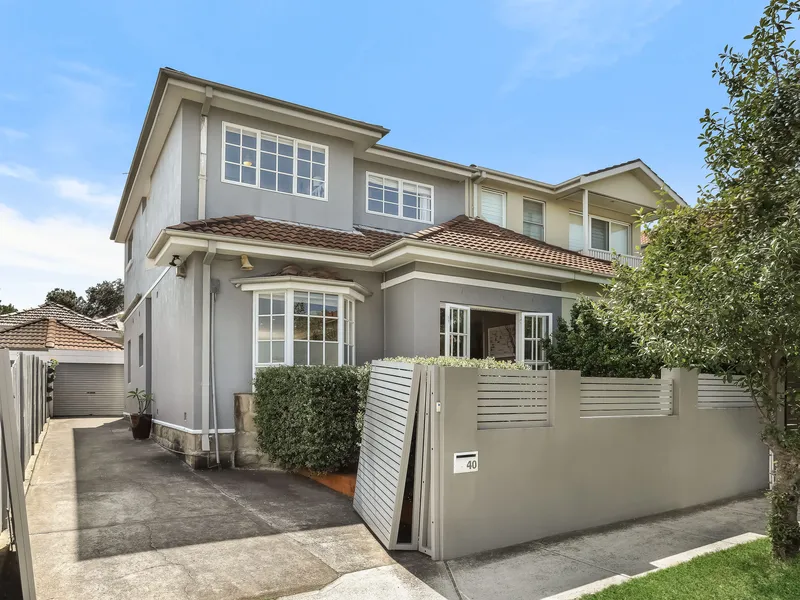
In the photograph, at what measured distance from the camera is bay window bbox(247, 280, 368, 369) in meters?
10.1

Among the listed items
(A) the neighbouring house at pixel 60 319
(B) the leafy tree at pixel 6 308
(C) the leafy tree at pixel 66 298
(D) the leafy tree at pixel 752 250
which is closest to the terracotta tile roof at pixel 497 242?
(D) the leafy tree at pixel 752 250

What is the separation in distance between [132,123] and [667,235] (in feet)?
43.4

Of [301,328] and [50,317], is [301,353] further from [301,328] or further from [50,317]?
[50,317]

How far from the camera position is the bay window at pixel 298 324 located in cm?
1005

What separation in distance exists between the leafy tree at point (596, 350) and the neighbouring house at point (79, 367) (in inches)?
683

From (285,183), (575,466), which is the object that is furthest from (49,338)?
(575,466)

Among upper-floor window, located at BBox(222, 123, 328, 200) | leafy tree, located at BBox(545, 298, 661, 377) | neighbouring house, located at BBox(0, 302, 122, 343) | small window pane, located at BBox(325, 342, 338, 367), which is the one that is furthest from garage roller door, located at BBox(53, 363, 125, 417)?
leafy tree, located at BBox(545, 298, 661, 377)

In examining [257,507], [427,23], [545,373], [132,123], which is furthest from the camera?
[132,123]

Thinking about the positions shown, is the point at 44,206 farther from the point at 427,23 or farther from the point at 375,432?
the point at 375,432

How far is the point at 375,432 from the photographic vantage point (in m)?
6.74

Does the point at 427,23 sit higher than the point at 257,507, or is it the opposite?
the point at 427,23

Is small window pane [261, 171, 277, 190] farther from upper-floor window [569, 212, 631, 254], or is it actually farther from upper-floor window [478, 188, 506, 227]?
upper-floor window [569, 212, 631, 254]

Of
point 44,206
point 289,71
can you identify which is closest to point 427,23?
point 289,71

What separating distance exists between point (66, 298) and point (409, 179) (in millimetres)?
45104
